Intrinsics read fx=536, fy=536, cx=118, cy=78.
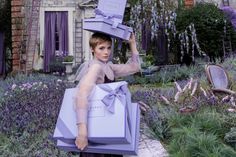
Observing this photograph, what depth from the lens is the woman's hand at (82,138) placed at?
308 centimetres

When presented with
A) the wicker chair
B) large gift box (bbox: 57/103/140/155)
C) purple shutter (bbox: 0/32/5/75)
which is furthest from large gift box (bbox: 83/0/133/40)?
purple shutter (bbox: 0/32/5/75)

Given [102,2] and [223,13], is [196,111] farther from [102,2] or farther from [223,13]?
[223,13]

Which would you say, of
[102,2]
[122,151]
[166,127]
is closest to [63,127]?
[122,151]

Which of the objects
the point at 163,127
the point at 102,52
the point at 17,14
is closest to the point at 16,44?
the point at 17,14

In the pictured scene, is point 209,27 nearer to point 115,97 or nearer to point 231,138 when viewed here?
point 231,138

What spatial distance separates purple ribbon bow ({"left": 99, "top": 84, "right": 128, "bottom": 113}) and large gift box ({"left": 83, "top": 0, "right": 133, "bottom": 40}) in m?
0.36

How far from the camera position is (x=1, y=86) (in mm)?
8961

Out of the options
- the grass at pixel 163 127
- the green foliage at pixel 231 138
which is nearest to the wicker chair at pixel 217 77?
the grass at pixel 163 127

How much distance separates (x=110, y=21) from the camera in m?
3.36

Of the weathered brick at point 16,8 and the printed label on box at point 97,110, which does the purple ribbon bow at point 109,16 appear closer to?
the printed label on box at point 97,110

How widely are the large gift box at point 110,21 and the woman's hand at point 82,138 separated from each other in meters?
0.63

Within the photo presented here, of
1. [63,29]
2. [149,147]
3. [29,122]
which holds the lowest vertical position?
[149,147]

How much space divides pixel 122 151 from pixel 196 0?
1158 cm

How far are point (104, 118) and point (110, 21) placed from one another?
64cm
